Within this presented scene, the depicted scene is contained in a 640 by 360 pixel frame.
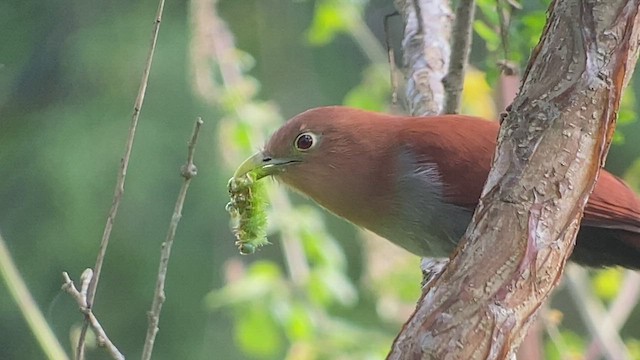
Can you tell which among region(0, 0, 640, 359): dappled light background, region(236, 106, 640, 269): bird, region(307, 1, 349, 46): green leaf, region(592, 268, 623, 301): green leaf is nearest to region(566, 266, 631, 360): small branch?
region(592, 268, 623, 301): green leaf

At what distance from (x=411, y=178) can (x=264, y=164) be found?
328 millimetres

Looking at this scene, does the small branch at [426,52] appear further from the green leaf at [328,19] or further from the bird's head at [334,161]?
the green leaf at [328,19]

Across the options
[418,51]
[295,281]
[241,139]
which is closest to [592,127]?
[418,51]

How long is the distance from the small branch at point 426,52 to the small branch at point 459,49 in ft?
0.31

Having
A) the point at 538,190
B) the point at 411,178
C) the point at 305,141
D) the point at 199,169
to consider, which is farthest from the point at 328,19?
the point at 199,169

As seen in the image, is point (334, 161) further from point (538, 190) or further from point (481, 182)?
point (538, 190)

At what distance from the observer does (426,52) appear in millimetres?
2480

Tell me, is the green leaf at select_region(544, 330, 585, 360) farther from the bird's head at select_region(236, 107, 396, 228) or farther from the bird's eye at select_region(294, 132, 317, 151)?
the bird's eye at select_region(294, 132, 317, 151)

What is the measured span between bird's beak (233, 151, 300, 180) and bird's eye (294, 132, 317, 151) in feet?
0.11

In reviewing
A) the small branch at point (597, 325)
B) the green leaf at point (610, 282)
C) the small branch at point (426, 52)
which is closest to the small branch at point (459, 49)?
the small branch at point (426, 52)

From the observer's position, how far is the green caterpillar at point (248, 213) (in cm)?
183

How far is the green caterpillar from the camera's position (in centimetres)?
183

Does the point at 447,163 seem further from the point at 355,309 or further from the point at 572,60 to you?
the point at 355,309

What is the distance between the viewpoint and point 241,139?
Result: 2.91 metres
